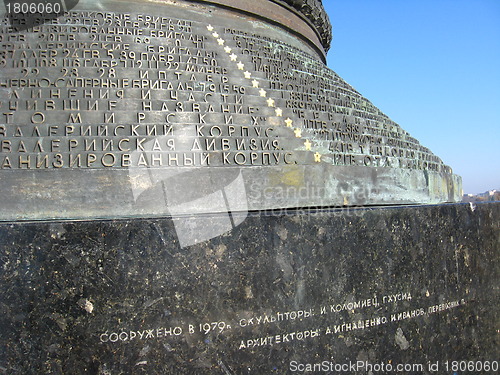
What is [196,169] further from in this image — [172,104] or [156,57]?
[156,57]

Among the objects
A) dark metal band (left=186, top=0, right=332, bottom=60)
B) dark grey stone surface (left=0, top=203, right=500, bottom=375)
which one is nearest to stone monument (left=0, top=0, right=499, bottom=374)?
dark grey stone surface (left=0, top=203, right=500, bottom=375)

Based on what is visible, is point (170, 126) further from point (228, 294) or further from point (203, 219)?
point (228, 294)

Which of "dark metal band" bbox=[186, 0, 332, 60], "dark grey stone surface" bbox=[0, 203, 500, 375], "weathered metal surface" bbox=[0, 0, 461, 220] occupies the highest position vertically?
"dark metal band" bbox=[186, 0, 332, 60]

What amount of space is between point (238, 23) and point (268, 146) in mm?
1760

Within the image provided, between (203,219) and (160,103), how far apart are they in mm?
1152

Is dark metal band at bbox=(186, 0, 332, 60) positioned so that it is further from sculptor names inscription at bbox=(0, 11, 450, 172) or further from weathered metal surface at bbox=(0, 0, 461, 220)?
sculptor names inscription at bbox=(0, 11, 450, 172)

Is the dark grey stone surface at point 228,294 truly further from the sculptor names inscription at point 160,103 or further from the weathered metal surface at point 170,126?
the sculptor names inscription at point 160,103

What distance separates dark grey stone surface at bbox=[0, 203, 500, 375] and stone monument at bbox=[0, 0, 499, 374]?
11 mm

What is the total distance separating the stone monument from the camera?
7.98ft

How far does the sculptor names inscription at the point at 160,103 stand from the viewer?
9.91ft

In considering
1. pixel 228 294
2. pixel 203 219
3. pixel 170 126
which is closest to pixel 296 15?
pixel 170 126

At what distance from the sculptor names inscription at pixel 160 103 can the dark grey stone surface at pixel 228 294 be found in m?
0.73

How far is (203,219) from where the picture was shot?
2623 millimetres

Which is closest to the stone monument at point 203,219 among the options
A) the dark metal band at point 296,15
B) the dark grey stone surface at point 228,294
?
the dark grey stone surface at point 228,294
